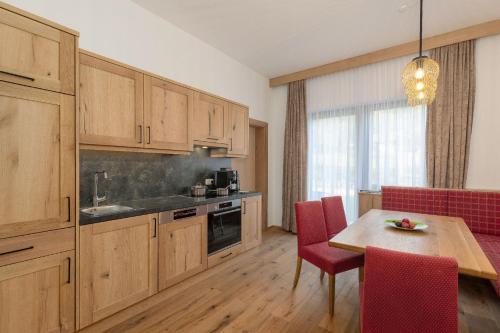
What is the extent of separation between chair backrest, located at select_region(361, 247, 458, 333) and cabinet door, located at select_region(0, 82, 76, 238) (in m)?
1.96

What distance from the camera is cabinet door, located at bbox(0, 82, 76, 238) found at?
1.44 metres

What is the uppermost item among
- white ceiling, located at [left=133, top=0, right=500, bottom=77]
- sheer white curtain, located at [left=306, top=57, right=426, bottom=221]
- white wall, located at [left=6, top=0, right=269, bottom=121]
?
white ceiling, located at [left=133, top=0, right=500, bottom=77]

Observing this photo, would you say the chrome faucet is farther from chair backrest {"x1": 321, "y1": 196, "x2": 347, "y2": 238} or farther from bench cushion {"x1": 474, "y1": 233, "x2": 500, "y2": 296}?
bench cushion {"x1": 474, "y1": 233, "x2": 500, "y2": 296}

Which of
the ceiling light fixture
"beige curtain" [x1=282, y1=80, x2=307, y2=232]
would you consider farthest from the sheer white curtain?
the ceiling light fixture

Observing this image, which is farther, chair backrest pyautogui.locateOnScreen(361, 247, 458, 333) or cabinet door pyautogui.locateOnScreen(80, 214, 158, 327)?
cabinet door pyautogui.locateOnScreen(80, 214, 158, 327)

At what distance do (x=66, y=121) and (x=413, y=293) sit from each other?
2.29 meters

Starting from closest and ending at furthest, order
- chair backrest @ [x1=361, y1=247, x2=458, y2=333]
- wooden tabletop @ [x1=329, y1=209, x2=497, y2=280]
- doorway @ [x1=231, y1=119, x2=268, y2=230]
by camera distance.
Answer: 1. chair backrest @ [x1=361, y1=247, x2=458, y2=333]
2. wooden tabletop @ [x1=329, y1=209, x2=497, y2=280]
3. doorway @ [x1=231, y1=119, x2=268, y2=230]

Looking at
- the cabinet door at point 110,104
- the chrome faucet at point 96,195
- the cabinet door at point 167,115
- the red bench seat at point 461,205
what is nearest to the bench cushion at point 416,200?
the red bench seat at point 461,205

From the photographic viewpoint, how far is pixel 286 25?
2943 mm

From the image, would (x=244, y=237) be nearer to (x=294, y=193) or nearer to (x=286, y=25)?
(x=294, y=193)

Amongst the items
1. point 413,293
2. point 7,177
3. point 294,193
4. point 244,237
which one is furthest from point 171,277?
point 294,193

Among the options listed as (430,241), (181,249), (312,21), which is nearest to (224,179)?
(181,249)

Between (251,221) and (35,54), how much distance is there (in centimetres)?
289

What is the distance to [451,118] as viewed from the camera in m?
3.06
